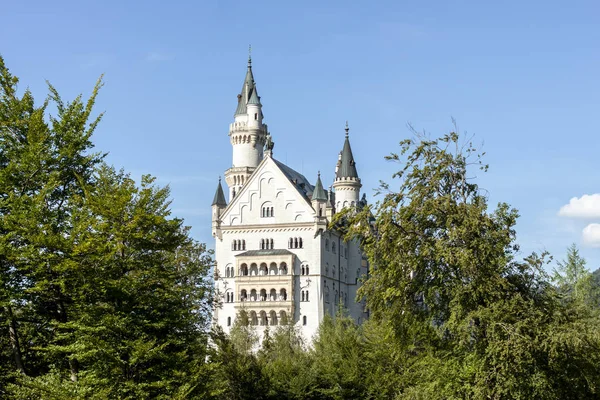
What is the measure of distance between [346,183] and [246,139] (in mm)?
14842

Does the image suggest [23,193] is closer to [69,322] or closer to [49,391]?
[69,322]

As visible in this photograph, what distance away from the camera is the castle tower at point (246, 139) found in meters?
128

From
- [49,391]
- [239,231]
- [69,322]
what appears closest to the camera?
[49,391]

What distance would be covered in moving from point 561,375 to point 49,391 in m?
18.9

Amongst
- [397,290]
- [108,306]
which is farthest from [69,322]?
[397,290]

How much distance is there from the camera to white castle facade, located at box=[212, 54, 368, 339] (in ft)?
383

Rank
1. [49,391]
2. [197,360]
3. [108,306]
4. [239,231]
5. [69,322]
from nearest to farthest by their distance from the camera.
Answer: [49,391] → [69,322] → [108,306] → [197,360] → [239,231]

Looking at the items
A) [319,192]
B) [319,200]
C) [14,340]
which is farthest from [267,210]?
[14,340]

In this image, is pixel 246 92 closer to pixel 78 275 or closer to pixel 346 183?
pixel 346 183

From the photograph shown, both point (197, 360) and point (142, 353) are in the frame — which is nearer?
point (142, 353)

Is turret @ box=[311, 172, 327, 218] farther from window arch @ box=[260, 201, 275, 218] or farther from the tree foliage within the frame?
the tree foliage

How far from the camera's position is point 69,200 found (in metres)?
38.2

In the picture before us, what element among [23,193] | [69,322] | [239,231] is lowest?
[69,322]

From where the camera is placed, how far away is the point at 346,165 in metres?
125
